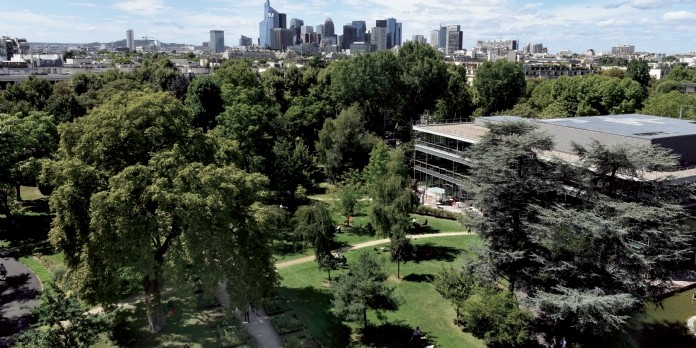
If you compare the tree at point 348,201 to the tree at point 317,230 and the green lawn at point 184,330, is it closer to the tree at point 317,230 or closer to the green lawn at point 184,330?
the tree at point 317,230

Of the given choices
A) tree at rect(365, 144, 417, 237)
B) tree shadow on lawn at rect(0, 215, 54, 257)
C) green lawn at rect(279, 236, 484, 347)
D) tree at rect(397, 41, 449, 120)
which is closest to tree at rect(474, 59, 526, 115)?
tree at rect(397, 41, 449, 120)

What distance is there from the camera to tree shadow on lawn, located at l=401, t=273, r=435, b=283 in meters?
30.8

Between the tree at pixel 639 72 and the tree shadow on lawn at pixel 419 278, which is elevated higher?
the tree at pixel 639 72

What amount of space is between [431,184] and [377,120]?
22.1 m

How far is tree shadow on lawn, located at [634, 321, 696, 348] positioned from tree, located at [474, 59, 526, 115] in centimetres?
4715

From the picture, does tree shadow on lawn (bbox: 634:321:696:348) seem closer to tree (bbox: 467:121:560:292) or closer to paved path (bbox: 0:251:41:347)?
tree (bbox: 467:121:560:292)

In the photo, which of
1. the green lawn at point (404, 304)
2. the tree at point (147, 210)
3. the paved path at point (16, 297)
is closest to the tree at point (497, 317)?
the green lawn at point (404, 304)

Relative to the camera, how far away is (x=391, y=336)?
24.4 m

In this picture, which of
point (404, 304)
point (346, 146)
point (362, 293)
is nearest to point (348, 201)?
point (346, 146)

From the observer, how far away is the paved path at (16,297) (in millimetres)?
24672

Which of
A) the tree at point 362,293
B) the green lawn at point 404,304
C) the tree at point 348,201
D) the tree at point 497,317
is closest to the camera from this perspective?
the tree at point 497,317

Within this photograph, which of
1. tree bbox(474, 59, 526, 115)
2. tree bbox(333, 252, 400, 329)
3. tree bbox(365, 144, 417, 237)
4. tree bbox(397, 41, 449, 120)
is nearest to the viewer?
tree bbox(333, 252, 400, 329)

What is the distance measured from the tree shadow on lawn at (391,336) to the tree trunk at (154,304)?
9803mm

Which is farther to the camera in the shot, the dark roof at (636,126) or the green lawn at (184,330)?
the dark roof at (636,126)
